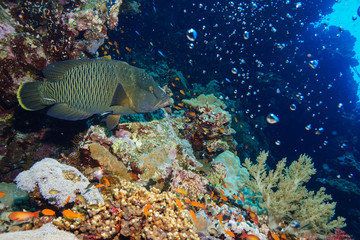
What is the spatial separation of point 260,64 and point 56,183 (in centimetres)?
1949

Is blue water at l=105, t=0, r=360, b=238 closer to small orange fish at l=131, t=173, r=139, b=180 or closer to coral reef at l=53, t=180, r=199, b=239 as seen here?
small orange fish at l=131, t=173, r=139, b=180

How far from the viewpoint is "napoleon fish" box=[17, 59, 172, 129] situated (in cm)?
253

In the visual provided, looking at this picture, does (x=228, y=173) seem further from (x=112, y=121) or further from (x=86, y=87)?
(x=86, y=87)

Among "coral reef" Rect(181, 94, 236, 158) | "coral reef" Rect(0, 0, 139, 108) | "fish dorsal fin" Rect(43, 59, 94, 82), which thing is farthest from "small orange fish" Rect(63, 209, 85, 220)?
"coral reef" Rect(181, 94, 236, 158)

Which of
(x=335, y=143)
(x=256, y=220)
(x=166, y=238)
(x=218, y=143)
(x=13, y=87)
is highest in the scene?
(x=335, y=143)

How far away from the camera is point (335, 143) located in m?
19.7

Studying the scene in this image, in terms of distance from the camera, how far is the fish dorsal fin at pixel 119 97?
256cm

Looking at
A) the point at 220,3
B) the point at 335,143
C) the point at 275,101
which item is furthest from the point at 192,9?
the point at 335,143

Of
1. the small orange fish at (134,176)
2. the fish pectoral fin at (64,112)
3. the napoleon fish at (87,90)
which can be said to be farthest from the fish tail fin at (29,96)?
the small orange fish at (134,176)

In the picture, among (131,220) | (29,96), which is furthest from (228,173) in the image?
(29,96)

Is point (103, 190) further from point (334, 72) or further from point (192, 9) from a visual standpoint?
point (334, 72)

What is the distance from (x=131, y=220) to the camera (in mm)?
2260

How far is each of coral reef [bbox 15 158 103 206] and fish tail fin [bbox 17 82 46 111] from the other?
0.89 m

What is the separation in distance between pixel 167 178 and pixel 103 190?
1228 millimetres
